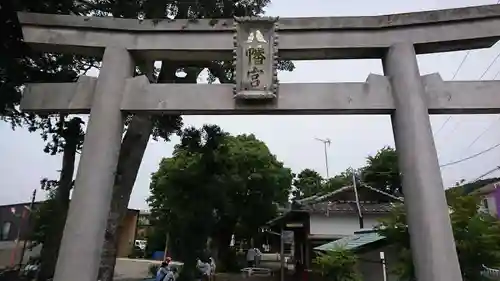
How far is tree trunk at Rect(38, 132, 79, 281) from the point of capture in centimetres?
1175

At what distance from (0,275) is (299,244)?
14.8m

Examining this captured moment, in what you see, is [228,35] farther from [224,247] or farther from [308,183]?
[308,183]

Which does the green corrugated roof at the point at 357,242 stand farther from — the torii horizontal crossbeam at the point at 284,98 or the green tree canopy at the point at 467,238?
the torii horizontal crossbeam at the point at 284,98

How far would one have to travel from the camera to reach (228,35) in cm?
569

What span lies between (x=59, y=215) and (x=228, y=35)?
31.4ft

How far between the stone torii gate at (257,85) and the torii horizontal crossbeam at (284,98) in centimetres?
1

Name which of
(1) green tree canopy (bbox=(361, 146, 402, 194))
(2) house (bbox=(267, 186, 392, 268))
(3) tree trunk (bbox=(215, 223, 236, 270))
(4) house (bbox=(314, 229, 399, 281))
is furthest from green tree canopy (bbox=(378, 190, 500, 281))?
(1) green tree canopy (bbox=(361, 146, 402, 194))

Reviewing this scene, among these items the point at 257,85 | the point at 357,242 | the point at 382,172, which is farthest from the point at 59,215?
the point at 382,172

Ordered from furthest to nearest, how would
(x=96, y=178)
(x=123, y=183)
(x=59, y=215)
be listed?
(x=59, y=215), (x=123, y=183), (x=96, y=178)

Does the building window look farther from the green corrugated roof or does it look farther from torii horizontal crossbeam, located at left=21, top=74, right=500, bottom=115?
torii horizontal crossbeam, located at left=21, top=74, right=500, bottom=115

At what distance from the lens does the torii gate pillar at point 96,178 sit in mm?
4797

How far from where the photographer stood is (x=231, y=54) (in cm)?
576

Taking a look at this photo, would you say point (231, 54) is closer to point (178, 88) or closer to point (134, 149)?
point (178, 88)

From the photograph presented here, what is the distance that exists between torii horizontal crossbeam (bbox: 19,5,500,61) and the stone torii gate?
0.01 meters
